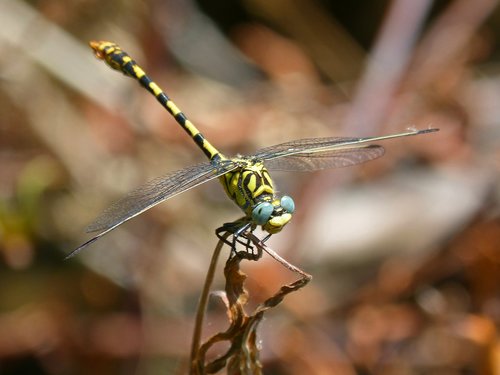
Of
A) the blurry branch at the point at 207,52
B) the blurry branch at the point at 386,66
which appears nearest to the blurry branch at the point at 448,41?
the blurry branch at the point at 386,66

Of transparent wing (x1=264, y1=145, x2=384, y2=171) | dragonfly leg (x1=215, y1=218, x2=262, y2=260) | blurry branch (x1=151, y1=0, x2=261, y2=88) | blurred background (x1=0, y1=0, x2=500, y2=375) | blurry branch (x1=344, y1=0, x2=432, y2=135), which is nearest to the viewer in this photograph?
dragonfly leg (x1=215, y1=218, x2=262, y2=260)

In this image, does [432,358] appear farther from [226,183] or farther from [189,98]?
[189,98]

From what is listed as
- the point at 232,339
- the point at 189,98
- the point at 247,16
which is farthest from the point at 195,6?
the point at 232,339

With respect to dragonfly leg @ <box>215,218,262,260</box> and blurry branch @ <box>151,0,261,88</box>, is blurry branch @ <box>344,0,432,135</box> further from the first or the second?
dragonfly leg @ <box>215,218,262,260</box>

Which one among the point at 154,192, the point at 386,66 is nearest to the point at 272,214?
the point at 154,192

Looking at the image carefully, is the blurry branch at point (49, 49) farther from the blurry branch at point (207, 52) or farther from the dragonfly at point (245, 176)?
the dragonfly at point (245, 176)

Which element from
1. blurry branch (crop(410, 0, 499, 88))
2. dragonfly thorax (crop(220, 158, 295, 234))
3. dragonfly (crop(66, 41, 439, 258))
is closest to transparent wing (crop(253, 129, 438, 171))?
dragonfly (crop(66, 41, 439, 258))

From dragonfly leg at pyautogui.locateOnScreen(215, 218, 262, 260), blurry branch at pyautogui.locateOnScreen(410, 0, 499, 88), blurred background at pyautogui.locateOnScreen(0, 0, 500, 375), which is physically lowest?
dragonfly leg at pyautogui.locateOnScreen(215, 218, 262, 260)
